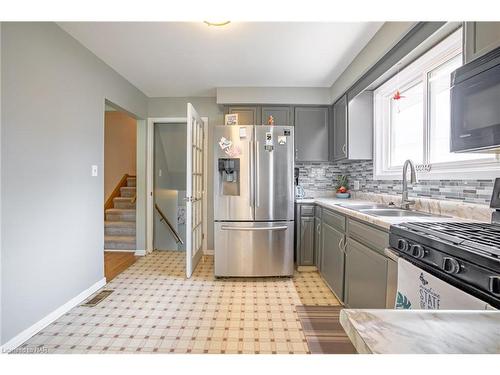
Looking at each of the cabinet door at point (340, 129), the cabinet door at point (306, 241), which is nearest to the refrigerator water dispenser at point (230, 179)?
the cabinet door at point (306, 241)

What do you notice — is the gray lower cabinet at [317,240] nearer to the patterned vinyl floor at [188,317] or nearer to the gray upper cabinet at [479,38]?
the patterned vinyl floor at [188,317]

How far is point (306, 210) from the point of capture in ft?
9.79

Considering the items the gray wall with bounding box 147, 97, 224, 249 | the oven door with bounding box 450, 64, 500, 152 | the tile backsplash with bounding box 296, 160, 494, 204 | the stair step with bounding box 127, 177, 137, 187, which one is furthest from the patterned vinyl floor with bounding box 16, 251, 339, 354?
the stair step with bounding box 127, 177, 137, 187

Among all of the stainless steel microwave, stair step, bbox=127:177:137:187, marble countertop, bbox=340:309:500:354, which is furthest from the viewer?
stair step, bbox=127:177:137:187

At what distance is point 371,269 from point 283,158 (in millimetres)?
1548

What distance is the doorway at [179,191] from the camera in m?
2.89

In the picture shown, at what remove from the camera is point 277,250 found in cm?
282

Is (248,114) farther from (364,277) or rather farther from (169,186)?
(364,277)

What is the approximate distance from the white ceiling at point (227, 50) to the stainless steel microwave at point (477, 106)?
1087 millimetres

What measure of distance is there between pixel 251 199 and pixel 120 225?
2610mm

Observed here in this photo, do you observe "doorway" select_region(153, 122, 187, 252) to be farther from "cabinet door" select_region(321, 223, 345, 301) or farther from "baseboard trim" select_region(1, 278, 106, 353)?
"cabinet door" select_region(321, 223, 345, 301)

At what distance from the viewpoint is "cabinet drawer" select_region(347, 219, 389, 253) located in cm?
148

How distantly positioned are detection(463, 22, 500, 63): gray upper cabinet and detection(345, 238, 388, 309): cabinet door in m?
1.11
